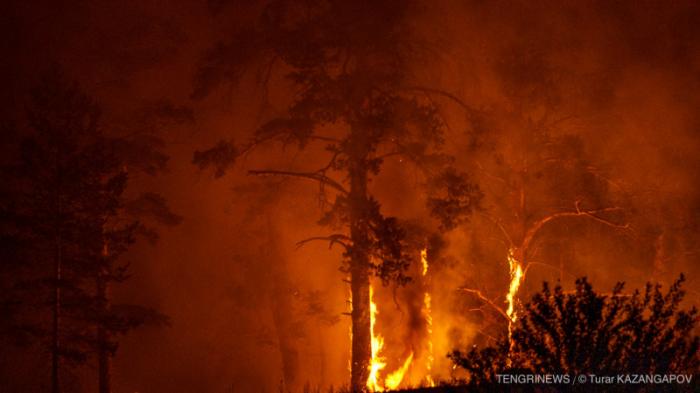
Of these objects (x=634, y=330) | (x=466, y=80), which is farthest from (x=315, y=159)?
(x=634, y=330)

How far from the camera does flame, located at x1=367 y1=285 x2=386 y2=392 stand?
15.5 m

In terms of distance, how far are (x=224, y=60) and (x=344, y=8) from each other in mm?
2775

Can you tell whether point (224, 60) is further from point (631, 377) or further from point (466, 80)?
point (631, 377)

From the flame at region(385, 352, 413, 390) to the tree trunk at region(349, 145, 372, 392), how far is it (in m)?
2.46

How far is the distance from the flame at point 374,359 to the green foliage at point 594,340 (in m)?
10.0

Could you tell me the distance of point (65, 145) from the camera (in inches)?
574

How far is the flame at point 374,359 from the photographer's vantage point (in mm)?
15516

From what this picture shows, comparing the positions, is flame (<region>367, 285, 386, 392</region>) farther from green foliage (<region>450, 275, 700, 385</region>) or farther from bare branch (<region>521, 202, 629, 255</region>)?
green foliage (<region>450, 275, 700, 385</region>)

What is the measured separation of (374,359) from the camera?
16.7 m

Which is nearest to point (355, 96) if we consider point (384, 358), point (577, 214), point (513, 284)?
point (384, 358)

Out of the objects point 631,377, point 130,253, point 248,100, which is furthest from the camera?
point 130,253

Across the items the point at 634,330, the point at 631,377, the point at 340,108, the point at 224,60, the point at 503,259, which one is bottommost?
the point at 631,377

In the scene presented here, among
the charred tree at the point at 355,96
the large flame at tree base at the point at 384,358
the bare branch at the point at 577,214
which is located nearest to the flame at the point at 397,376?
the large flame at tree base at the point at 384,358

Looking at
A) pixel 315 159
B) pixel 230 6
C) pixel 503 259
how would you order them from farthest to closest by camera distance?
1. pixel 503 259
2. pixel 315 159
3. pixel 230 6
